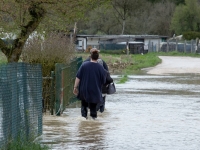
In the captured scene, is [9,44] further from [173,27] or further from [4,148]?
[173,27]

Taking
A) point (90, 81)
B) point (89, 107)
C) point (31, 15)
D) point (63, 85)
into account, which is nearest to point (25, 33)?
point (31, 15)

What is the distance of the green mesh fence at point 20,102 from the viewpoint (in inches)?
343

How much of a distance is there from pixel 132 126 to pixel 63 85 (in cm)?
278

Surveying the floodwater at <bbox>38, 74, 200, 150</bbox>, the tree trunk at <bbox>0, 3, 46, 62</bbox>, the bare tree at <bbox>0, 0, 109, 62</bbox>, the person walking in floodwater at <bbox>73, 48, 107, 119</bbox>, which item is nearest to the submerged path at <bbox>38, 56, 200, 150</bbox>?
the floodwater at <bbox>38, 74, 200, 150</bbox>

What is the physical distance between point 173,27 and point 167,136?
80.4 m

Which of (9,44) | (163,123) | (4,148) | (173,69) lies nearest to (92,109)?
(163,123)

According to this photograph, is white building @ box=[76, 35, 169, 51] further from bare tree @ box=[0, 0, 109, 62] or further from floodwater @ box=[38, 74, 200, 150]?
bare tree @ box=[0, 0, 109, 62]

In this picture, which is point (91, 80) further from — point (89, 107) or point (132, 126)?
point (132, 126)

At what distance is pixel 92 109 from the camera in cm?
1386

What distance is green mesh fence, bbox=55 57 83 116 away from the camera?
15305 millimetres

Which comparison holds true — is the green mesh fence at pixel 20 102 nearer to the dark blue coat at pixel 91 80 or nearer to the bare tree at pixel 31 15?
the dark blue coat at pixel 91 80

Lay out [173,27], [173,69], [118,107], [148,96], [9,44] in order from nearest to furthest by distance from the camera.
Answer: [9,44]
[118,107]
[148,96]
[173,69]
[173,27]

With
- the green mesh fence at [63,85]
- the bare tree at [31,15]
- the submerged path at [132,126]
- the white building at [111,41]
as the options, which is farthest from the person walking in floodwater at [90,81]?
the white building at [111,41]

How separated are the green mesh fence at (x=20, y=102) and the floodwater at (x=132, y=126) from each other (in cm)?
50
